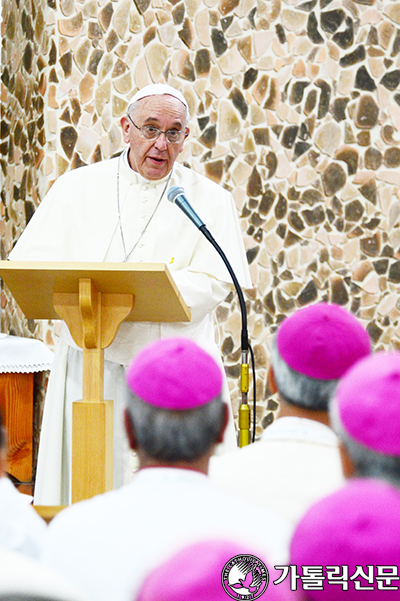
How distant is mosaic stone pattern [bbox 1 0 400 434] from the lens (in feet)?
20.2

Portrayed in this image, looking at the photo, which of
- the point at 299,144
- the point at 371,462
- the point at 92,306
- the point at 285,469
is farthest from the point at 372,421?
the point at 299,144

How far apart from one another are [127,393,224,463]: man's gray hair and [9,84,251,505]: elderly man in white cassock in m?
1.84

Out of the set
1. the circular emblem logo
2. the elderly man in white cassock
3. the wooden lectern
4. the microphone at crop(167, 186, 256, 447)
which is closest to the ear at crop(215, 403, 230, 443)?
the circular emblem logo

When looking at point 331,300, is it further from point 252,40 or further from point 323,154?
point 252,40

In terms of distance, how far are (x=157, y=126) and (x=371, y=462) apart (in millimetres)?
2855

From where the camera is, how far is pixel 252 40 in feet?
20.3

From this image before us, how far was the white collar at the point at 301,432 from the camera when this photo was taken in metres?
2.00

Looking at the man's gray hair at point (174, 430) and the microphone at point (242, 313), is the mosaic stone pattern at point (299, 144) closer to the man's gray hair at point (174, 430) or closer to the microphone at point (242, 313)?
the microphone at point (242, 313)

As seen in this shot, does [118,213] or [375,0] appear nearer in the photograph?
[118,213]

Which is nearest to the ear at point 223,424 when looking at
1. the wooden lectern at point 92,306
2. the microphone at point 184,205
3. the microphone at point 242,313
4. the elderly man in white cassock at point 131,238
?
the wooden lectern at point 92,306

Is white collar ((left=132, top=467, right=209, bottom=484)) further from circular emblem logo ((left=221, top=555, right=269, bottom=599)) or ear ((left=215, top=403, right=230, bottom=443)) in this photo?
circular emblem logo ((left=221, top=555, right=269, bottom=599))

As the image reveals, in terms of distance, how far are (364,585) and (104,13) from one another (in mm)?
5727

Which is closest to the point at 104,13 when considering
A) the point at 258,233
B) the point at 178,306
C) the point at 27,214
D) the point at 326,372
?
the point at 27,214

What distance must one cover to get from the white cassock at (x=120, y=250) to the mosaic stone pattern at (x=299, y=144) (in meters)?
1.97
